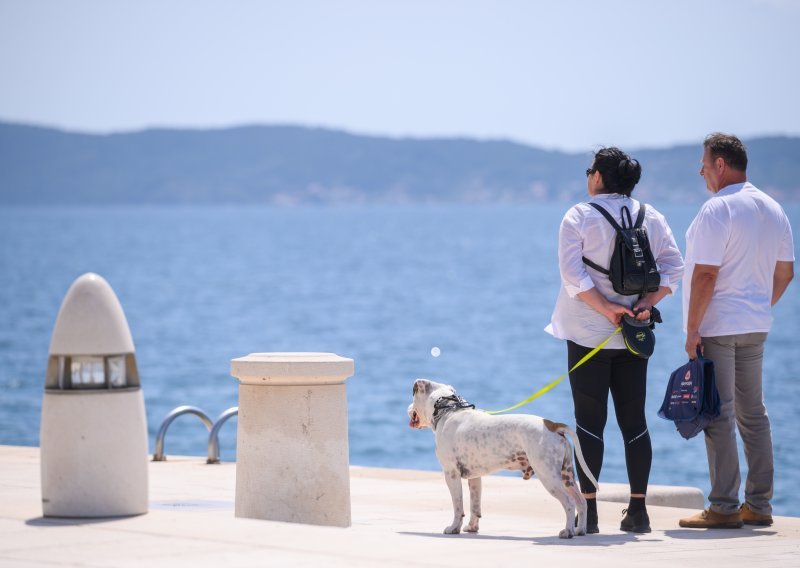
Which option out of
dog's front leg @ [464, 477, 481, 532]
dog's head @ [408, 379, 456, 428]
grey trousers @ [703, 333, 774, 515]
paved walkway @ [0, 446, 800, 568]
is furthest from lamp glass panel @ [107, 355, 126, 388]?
grey trousers @ [703, 333, 774, 515]

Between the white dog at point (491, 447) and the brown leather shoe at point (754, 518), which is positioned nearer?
the white dog at point (491, 447)

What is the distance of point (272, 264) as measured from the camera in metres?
109

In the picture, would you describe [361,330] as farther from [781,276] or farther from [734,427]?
[734,427]

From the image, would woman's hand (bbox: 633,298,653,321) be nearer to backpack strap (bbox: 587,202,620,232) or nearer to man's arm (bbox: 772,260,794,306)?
backpack strap (bbox: 587,202,620,232)

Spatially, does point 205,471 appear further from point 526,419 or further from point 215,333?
point 215,333

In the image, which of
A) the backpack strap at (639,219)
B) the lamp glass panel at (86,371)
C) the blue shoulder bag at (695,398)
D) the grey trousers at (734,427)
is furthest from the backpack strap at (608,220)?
the lamp glass panel at (86,371)

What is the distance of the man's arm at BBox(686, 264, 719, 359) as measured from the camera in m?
8.48

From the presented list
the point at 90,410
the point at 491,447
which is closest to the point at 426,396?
the point at 491,447

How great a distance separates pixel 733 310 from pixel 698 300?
0.23 m

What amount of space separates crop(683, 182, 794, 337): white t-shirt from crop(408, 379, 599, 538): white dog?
1.31 m

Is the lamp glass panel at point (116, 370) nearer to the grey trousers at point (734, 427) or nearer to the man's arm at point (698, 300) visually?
the man's arm at point (698, 300)

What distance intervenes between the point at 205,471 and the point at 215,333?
44667 mm

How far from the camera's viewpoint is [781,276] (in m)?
8.93

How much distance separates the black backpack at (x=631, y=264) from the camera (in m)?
8.16
